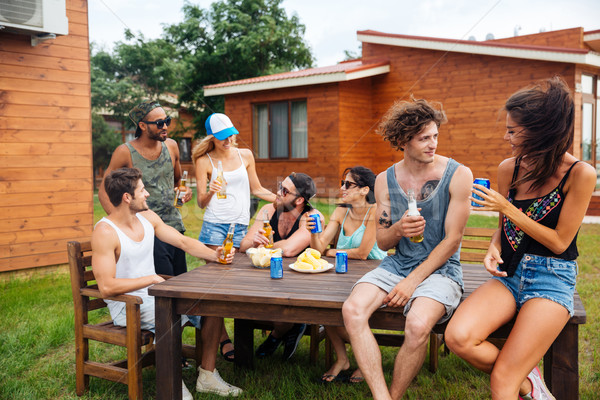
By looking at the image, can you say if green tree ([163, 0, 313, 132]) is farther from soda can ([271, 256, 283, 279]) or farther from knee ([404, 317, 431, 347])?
knee ([404, 317, 431, 347])

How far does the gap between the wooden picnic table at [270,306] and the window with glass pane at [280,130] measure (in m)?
11.0

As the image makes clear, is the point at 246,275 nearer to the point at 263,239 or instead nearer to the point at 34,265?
the point at 263,239

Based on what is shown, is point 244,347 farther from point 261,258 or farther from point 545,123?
point 545,123

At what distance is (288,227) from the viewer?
3.81 metres

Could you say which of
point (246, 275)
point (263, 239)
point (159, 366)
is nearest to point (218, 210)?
point (263, 239)

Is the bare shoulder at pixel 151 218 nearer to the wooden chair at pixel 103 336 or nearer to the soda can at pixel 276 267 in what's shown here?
the wooden chair at pixel 103 336

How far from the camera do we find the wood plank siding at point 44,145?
19.2 feet

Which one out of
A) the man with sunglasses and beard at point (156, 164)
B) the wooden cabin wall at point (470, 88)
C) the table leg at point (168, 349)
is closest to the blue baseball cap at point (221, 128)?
the man with sunglasses and beard at point (156, 164)

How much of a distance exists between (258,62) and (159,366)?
22.2 metres

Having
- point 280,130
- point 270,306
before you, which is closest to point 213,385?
point 270,306

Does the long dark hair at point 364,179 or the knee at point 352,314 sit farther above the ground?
the long dark hair at point 364,179

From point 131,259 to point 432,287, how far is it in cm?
185

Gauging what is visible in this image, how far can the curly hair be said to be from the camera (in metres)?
2.82

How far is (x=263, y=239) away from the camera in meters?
3.50
